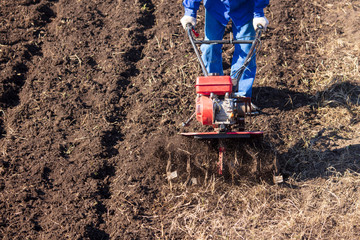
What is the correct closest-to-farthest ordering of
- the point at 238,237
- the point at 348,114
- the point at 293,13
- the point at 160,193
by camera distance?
the point at 238,237
the point at 160,193
the point at 348,114
the point at 293,13

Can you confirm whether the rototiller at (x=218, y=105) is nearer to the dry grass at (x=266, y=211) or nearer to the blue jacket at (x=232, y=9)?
the dry grass at (x=266, y=211)

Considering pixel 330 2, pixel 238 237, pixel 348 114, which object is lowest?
pixel 238 237

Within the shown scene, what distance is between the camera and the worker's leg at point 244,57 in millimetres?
4793

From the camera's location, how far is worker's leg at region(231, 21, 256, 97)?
4.79 m

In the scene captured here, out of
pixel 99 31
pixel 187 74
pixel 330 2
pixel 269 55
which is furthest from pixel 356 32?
pixel 99 31

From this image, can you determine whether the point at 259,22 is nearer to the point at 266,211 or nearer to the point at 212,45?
the point at 212,45

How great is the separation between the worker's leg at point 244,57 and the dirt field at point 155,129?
0.38 m

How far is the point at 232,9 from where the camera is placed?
4617 mm

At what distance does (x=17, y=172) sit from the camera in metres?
4.47

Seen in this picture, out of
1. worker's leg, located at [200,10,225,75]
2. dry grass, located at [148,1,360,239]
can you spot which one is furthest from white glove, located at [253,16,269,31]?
dry grass, located at [148,1,360,239]

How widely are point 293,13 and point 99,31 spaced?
9.49ft

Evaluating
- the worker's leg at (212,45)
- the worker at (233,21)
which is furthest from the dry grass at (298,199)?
the worker's leg at (212,45)

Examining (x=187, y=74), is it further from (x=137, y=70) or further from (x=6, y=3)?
(x=6, y=3)

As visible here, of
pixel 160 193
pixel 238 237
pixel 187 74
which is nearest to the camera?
pixel 238 237
